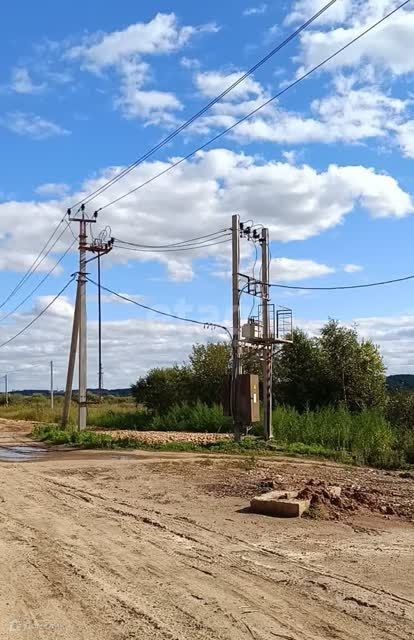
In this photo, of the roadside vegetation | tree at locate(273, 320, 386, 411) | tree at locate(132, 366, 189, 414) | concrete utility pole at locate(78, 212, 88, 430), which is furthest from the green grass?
tree at locate(132, 366, 189, 414)

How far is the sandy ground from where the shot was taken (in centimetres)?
614

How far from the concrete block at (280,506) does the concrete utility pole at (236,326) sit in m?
13.8

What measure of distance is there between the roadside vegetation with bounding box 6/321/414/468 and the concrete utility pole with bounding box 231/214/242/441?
1.03 m

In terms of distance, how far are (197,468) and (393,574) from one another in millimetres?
11016

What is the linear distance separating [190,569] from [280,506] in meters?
4.02

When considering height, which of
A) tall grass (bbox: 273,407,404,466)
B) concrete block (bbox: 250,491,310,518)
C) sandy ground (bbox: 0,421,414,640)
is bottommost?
sandy ground (bbox: 0,421,414,640)

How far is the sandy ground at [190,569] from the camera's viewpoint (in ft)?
20.1

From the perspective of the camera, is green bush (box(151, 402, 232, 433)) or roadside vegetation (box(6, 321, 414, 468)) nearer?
roadside vegetation (box(6, 321, 414, 468))

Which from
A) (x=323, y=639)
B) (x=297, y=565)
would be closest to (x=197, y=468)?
(x=297, y=565)

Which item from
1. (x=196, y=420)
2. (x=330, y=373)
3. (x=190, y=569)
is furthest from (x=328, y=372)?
(x=190, y=569)

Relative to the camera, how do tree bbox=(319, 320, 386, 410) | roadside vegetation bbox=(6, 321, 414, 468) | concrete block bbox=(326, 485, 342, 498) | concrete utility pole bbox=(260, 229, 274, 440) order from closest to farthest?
1. concrete block bbox=(326, 485, 342, 498)
2. roadside vegetation bbox=(6, 321, 414, 468)
3. concrete utility pole bbox=(260, 229, 274, 440)
4. tree bbox=(319, 320, 386, 410)

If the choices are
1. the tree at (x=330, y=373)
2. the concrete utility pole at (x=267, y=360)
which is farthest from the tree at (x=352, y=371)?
the concrete utility pole at (x=267, y=360)

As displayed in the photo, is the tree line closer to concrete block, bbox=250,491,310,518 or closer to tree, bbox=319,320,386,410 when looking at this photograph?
tree, bbox=319,320,386,410

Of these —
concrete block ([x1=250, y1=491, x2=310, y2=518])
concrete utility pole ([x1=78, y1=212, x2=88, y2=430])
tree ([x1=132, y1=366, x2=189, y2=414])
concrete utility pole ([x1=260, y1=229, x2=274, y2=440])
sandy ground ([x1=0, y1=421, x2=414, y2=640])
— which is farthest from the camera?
tree ([x1=132, y1=366, x2=189, y2=414])
